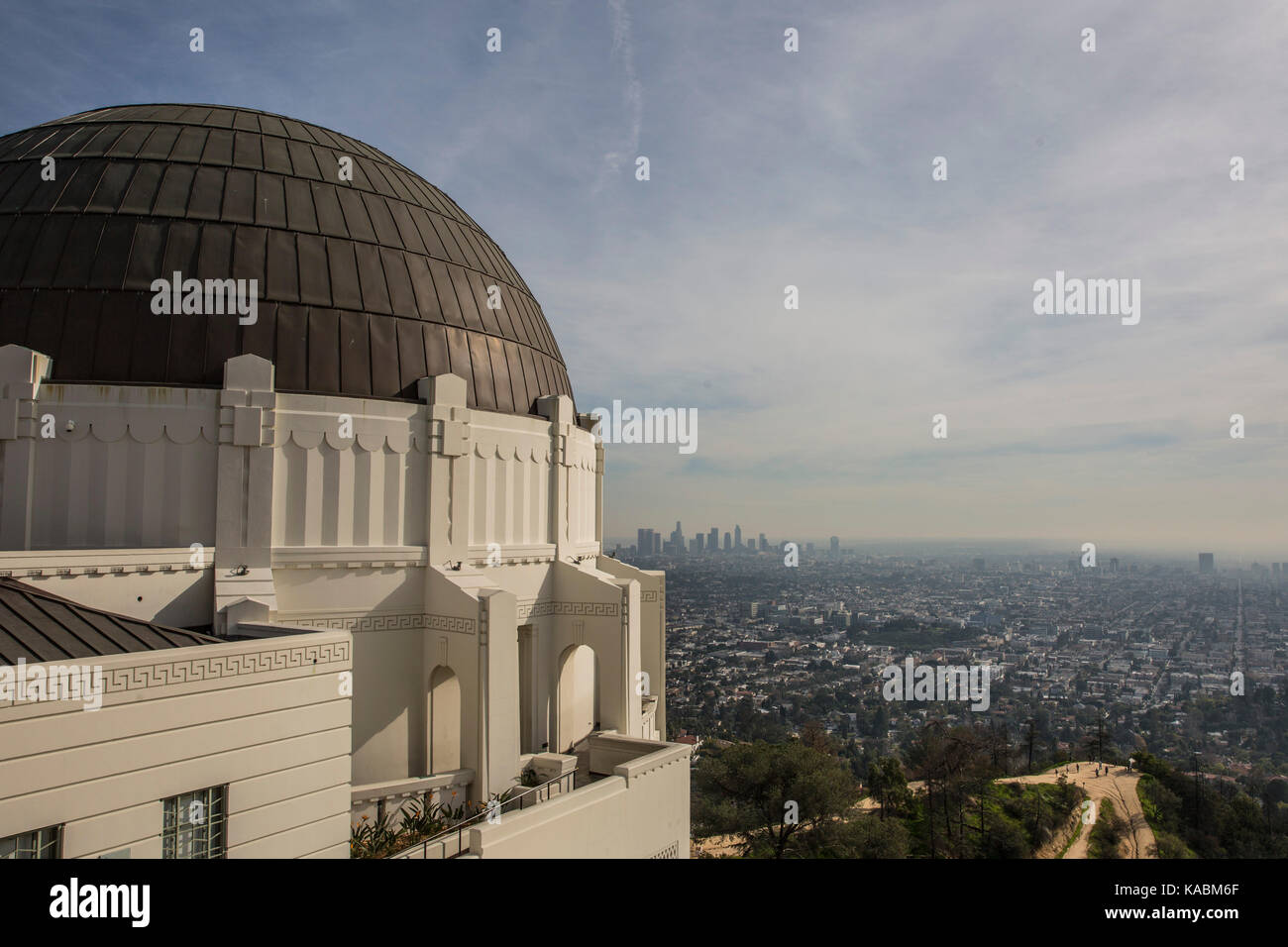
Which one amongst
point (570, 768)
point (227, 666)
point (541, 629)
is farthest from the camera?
point (541, 629)

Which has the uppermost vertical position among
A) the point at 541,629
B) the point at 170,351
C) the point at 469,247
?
the point at 469,247

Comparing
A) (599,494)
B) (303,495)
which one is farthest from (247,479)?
(599,494)

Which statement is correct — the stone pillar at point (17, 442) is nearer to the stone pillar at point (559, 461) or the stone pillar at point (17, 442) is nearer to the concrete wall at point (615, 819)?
the concrete wall at point (615, 819)

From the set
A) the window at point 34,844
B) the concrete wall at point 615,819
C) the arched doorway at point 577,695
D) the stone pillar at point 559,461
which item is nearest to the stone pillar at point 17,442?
the window at point 34,844

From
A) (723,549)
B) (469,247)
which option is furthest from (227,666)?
(723,549)

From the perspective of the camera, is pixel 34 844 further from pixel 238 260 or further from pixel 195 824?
pixel 238 260
